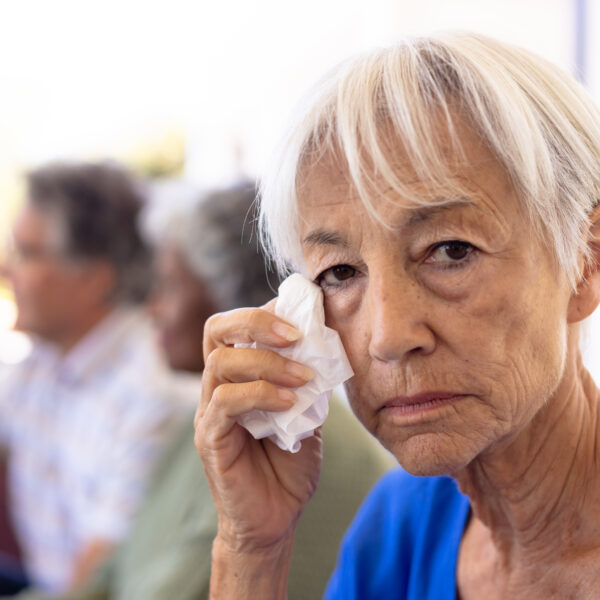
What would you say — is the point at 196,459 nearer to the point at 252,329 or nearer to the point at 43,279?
the point at 252,329

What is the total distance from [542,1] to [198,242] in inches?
67.7

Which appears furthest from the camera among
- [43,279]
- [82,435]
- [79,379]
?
[43,279]

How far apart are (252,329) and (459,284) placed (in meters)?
0.35

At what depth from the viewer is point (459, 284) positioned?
1.13 meters

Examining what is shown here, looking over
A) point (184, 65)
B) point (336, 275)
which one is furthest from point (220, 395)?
point (184, 65)

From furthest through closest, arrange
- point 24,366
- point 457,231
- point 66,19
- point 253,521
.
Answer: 1. point 66,19
2. point 24,366
3. point 253,521
4. point 457,231

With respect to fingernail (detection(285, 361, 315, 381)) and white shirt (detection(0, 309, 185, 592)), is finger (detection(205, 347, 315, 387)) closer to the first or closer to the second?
fingernail (detection(285, 361, 315, 381))

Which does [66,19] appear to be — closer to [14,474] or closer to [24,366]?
[24,366]

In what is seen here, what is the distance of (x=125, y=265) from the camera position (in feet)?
12.0

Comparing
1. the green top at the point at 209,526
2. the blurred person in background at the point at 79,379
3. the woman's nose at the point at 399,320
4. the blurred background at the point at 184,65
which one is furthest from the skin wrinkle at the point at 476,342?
the blurred background at the point at 184,65

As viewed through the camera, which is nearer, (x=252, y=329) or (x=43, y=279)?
(x=252, y=329)

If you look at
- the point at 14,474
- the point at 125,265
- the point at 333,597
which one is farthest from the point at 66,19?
the point at 333,597

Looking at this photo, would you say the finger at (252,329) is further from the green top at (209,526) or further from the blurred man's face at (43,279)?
the blurred man's face at (43,279)

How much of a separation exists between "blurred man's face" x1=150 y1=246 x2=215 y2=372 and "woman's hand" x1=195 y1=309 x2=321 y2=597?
58.0 inches
